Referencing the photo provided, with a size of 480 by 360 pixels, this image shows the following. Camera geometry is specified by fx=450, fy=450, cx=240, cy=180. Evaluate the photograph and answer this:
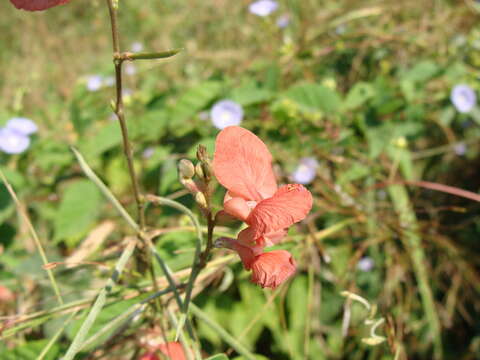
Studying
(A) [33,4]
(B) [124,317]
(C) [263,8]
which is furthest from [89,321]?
(C) [263,8]

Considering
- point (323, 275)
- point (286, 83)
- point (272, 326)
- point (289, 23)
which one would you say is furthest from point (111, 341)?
point (289, 23)

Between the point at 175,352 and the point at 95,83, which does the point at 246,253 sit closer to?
the point at 175,352

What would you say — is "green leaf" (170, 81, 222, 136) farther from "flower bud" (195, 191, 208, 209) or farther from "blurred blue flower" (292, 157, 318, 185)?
"flower bud" (195, 191, 208, 209)

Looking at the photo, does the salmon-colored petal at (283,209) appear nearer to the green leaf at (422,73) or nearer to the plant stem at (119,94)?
the plant stem at (119,94)

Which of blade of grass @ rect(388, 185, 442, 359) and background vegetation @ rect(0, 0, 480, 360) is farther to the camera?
blade of grass @ rect(388, 185, 442, 359)

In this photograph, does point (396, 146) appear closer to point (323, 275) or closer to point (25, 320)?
point (323, 275)

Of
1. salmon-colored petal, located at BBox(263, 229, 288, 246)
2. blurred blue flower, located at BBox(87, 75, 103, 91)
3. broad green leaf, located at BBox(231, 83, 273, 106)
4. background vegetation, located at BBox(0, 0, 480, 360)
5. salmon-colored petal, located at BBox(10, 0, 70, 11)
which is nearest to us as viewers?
salmon-colored petal, located at BBox(10, 0, 70, 11)

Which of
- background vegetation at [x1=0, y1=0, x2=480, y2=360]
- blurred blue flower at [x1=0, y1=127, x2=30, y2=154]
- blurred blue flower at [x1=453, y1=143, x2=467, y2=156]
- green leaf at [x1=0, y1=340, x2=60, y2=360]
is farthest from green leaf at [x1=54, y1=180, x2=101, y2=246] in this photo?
blurred blue flower at [x1=453, y1=143, x2=467, y2=156]
